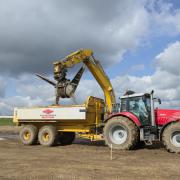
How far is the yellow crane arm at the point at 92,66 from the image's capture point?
2205 cm

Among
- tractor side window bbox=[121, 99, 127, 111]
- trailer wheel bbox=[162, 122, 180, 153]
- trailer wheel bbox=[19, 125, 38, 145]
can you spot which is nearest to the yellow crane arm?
tractor side window bbox=[121, 99, 127, 111]

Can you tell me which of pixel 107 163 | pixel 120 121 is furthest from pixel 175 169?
pixel 120 121

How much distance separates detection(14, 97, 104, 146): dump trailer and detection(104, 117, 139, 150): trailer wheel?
3.69ft

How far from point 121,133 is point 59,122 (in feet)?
13.5

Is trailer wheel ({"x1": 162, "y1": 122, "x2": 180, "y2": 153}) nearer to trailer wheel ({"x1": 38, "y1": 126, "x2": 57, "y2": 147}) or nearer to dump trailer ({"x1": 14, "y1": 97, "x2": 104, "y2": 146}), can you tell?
dump trailer ({"x1": 14, "y1": 97, "x2": 104, "y2": 146})

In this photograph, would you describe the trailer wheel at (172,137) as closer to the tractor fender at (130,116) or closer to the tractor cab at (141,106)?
the tractor cab at (141,106)

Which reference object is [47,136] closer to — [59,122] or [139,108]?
[59,122]

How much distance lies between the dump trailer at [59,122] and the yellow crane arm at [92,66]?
1.05m

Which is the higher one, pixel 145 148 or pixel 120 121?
pixel 120 121

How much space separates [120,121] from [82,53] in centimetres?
571

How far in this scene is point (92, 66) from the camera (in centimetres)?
2259

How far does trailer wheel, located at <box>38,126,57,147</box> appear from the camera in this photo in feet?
68.5

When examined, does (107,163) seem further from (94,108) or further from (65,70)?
(65,70)

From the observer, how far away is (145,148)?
1886cm
